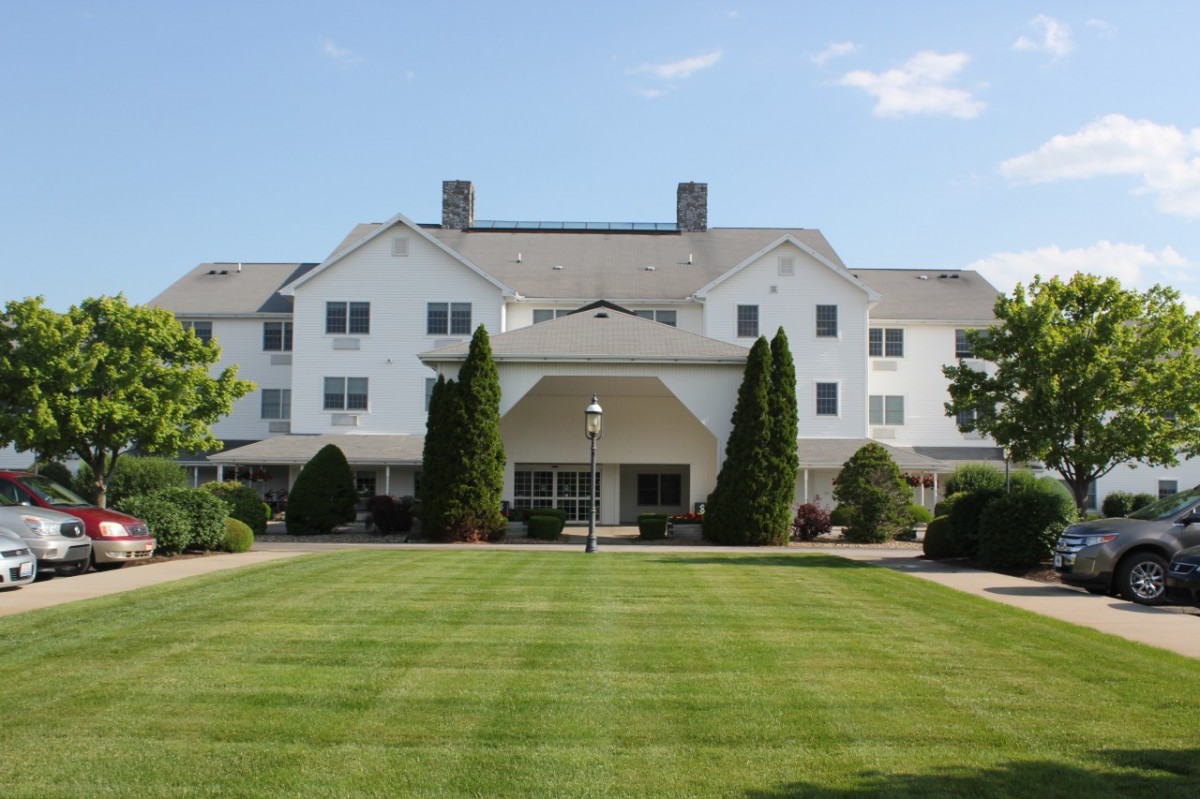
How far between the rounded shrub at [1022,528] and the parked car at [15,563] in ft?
54.9

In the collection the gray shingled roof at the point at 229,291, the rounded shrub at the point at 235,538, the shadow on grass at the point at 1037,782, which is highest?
the gray shingled roof at the point at 229,291

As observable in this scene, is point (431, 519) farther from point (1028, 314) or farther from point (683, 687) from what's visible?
point (683, 687)

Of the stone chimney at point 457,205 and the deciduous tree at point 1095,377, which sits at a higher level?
the stone chimney at point 457,205

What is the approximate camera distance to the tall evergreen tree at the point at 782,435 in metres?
30.9

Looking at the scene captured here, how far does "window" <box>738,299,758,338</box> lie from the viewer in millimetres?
44156

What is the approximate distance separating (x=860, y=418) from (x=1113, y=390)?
21568 millimetres

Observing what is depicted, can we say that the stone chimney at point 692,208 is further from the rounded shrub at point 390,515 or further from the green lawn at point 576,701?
the green lawn at point 576,701

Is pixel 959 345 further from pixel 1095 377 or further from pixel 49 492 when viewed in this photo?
pixel 49 492

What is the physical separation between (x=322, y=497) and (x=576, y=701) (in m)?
25.8

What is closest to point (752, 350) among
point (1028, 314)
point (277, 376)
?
point (1028, 314)

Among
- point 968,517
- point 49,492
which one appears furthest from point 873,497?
point 49,492

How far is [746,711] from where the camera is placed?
793 cm

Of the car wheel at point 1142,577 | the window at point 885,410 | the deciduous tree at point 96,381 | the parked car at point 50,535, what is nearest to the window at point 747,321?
the window at point 885,410

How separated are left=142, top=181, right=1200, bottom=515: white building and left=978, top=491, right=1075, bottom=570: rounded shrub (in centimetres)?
1521
